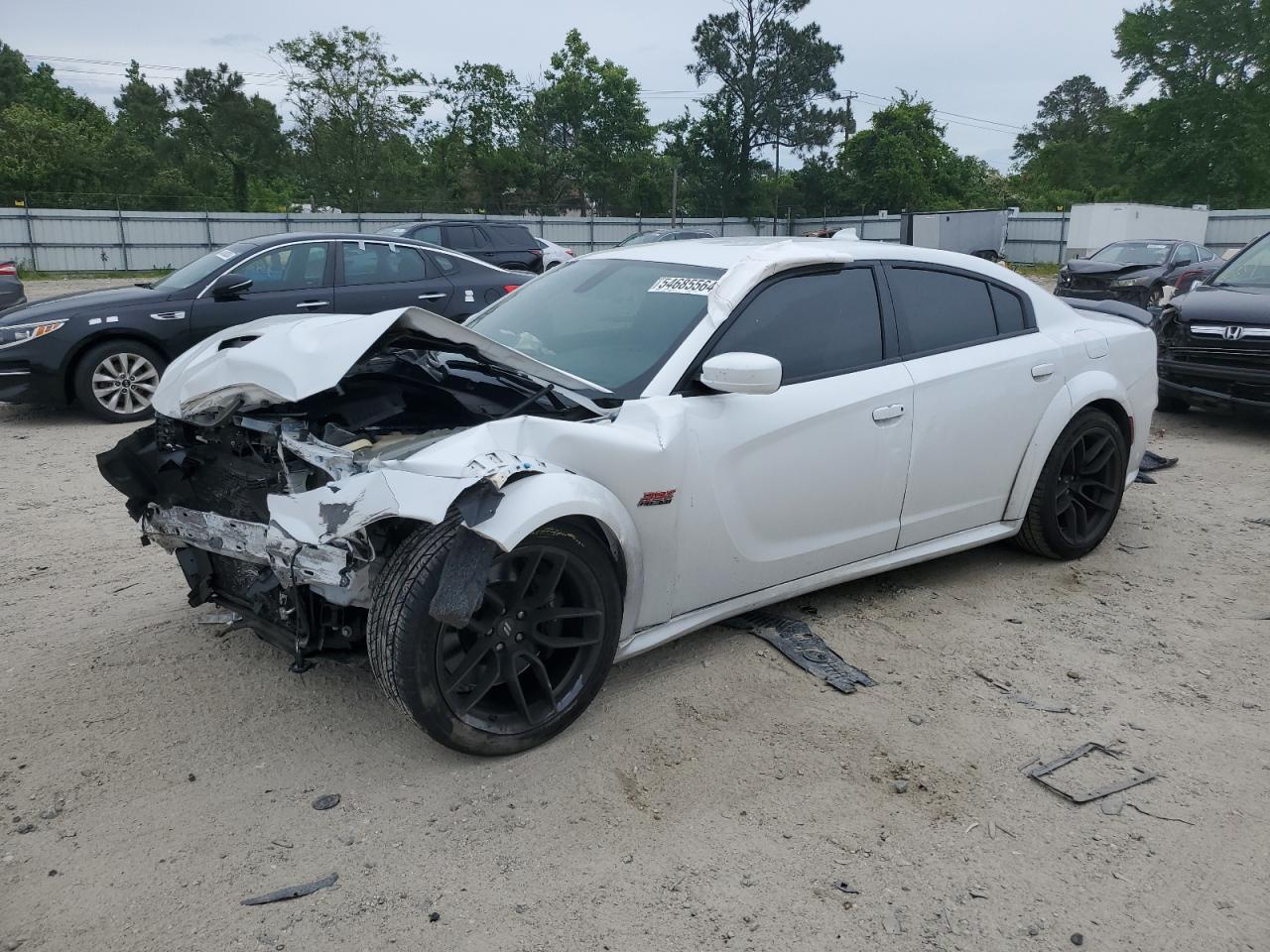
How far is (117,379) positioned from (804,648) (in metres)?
6.80

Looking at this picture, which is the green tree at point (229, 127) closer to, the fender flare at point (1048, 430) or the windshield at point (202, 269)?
the windshield at point (202, 269)

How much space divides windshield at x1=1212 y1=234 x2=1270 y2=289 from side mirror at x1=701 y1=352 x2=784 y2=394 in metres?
7.22

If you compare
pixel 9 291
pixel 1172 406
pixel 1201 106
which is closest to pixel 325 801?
pixel 1172 406

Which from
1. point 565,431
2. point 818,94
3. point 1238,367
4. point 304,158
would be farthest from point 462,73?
point 565,431

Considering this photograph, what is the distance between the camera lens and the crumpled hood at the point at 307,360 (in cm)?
297

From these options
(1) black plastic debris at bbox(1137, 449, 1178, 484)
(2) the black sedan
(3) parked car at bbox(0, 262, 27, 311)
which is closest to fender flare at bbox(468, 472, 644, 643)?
(1) black plastic debris at bbox(1137, 449, 1178, 484)

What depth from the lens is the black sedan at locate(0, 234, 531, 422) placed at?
26.1 feet

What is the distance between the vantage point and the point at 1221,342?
7.96 meters

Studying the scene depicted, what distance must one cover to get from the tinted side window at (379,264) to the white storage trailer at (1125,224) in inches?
1147

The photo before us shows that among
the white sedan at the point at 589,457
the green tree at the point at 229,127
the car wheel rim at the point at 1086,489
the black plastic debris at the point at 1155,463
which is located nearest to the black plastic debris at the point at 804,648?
the white sedan at the point at 589,457

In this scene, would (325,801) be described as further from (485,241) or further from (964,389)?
(485,241)

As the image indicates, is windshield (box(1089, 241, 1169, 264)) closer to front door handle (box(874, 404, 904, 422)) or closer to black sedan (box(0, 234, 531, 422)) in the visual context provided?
black sedan (box(0, 234, 531, 422))

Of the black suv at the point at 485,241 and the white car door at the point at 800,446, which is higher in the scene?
the black suv at the point at 485,241

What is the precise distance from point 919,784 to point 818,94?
6325 centimetres
